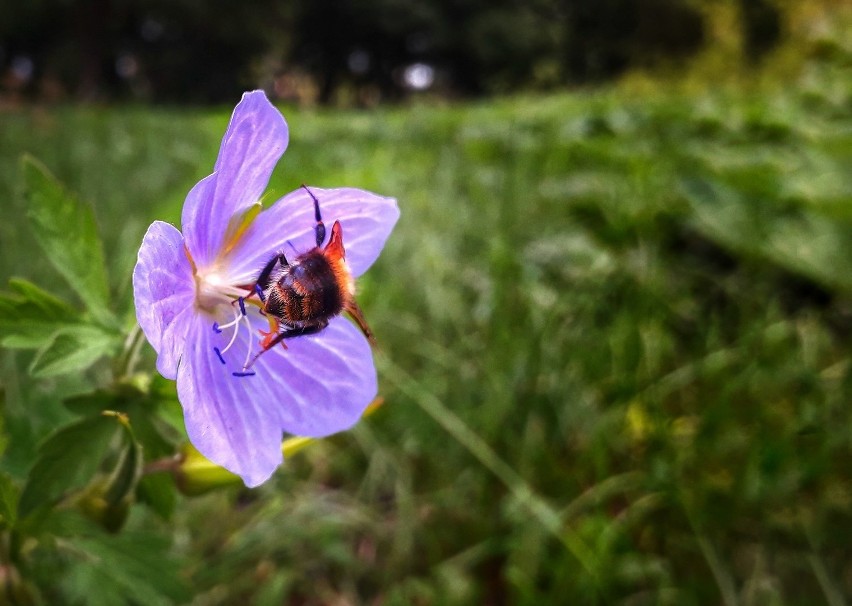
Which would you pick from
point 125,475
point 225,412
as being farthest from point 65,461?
point 225,412

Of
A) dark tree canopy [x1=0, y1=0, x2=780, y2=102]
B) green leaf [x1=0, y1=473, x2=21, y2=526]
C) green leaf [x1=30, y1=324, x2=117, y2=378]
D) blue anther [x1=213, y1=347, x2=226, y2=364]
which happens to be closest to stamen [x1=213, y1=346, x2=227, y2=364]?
blue anther [x1=213, y1=347, x2=226, y2=364]

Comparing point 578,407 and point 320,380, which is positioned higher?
point 320,380

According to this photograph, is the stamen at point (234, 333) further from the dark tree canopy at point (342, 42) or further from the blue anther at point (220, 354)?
the dark tree canopy at point (342, 42)

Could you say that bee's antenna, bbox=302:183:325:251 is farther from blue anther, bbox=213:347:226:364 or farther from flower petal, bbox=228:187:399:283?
blue anther, bbox=213:347:226:364

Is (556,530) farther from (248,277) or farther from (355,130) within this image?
(355,130)

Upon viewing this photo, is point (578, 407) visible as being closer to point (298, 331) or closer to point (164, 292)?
point (298, 331)

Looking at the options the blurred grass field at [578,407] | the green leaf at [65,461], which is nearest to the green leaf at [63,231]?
the blurred grass field at [578,407]
